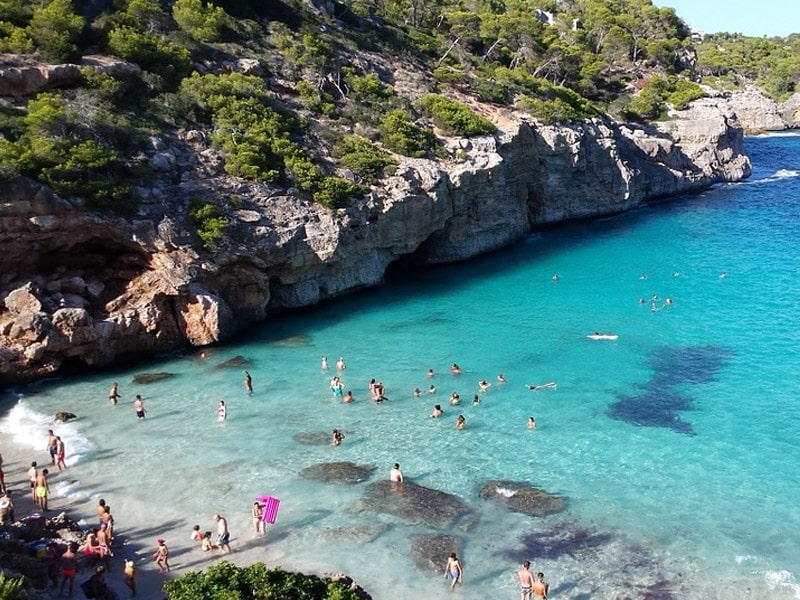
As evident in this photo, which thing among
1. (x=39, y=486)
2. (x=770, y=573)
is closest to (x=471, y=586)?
(x=770, y=573)

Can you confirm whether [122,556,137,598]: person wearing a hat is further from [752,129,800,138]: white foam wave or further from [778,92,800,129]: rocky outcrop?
[778,92,800,129]: rocky outcrop

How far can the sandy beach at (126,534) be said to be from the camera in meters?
16.6

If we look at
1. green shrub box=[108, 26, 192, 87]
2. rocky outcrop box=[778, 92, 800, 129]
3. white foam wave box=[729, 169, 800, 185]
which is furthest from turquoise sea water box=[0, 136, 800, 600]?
rocky outcrop box=[778, 92, 800, 129]

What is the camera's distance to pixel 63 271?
3161 cm

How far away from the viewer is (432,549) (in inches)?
696

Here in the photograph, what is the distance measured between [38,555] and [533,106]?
165 ft

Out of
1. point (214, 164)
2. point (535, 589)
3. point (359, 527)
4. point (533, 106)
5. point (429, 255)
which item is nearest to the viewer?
point (535, 589)

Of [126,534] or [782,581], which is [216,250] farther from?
[782,581]

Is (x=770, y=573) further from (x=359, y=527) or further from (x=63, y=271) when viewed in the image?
(x=63, y=271)

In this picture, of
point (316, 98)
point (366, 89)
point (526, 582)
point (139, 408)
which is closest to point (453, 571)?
point (526, 582)

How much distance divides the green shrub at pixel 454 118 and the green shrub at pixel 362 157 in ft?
22.6

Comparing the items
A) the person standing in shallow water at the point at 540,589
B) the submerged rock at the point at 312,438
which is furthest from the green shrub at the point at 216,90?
the person standing in shallow water at the point at 540,589

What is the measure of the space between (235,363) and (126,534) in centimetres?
1294

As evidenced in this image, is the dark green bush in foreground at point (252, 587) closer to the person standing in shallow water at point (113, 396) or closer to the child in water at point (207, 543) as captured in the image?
the child in water at point (207, 543)
